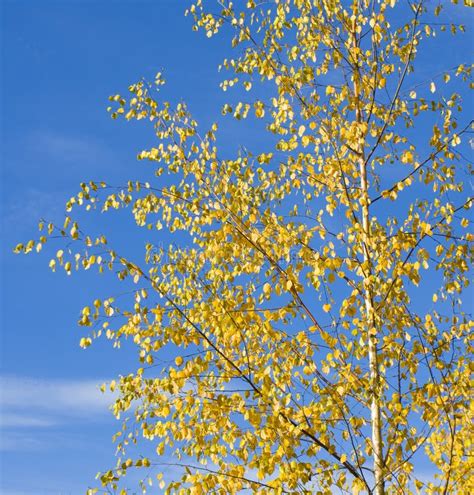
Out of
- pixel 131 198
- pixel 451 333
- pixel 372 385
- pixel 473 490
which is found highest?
pixel 131 198

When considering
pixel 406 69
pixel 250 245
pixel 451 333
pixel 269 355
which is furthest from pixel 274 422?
pixel 406 69

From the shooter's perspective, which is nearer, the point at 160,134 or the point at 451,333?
the point at 451,333

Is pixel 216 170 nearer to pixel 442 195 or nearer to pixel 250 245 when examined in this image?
pixel 250 245

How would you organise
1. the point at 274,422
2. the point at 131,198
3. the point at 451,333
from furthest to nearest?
the point at 131,198 < the point at 451,333 < the point at 274,422

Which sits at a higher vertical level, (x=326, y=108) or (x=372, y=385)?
(x=326, y=108)

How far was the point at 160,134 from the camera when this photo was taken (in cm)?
863

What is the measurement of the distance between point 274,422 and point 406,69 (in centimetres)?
486

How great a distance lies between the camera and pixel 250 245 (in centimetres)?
731

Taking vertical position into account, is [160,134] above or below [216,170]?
above

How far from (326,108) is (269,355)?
11.4 feet

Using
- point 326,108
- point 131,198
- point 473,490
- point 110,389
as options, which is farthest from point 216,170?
point 473,490

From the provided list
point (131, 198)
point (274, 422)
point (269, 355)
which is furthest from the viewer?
point (131, 198)

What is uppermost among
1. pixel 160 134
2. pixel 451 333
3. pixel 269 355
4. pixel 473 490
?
pixel 160 134

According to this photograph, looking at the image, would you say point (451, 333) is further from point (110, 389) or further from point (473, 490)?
point (110, 389)
